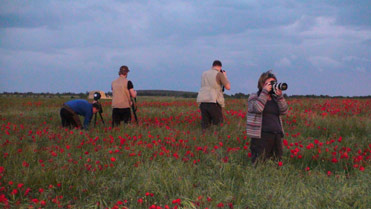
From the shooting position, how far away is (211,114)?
9.80 meters

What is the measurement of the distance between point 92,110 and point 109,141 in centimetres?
194

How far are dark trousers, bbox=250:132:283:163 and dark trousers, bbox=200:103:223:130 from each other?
307 centimetres

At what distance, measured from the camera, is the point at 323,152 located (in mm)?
7293

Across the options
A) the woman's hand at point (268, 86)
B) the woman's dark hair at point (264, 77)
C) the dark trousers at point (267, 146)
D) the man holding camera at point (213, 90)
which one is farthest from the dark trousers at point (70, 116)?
the woman's hand at point (268, 86)

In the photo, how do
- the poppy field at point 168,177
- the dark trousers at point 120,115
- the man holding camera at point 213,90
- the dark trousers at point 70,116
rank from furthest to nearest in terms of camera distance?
the dark trousers at point 120,115 → the dark trousers at point 70,116 → the man holding camera at point 213,90 → the poppy field at point 168,177

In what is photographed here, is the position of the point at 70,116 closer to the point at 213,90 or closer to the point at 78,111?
the point at 78,111

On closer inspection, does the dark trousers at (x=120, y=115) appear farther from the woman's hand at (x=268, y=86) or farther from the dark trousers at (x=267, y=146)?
the woman's hand at (x=268, y=86)

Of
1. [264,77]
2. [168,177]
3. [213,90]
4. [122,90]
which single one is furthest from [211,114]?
[168,177]

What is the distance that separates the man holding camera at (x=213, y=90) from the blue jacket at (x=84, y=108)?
281cm

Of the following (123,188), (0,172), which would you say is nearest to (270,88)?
(123,188)

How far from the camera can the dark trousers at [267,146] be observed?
6520mm

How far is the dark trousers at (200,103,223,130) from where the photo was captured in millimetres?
9758

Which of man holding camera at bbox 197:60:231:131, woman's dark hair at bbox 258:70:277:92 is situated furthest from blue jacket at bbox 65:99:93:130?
woman's dark hair at bbox 258:70:277:92

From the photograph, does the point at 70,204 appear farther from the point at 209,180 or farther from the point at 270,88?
the point at 270,88
